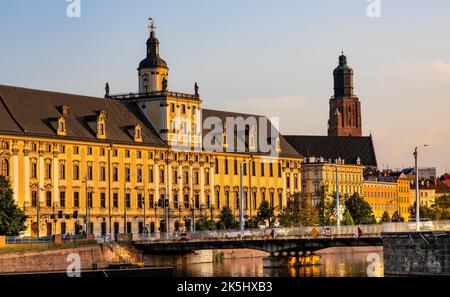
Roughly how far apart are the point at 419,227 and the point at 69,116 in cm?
7657

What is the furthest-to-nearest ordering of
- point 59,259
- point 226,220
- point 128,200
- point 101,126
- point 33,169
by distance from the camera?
point 226,220 → point 128,200 → point 101,126 → point 33,169 → point 59,259

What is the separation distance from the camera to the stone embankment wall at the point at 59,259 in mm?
138125

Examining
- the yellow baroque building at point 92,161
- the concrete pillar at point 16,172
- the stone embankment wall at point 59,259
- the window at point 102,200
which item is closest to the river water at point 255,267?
the stone embankment wall at point 59,259

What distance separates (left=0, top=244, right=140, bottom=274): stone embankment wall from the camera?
138 metres

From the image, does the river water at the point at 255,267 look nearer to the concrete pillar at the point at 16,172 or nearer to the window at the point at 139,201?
the window at the point at 139,201

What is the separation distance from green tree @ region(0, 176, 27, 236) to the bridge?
10.4m

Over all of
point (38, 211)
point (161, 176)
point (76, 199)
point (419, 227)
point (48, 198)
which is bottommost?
point (419, 227)

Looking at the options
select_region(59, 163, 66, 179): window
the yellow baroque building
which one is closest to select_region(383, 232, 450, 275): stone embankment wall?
the yellow baroque building

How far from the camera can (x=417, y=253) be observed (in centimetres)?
11400

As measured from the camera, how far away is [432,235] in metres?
112

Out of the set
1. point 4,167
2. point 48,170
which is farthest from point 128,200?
point 4,167

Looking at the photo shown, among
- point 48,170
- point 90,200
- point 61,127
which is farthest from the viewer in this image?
point 90,200

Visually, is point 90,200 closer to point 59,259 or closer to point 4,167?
point 4,167
